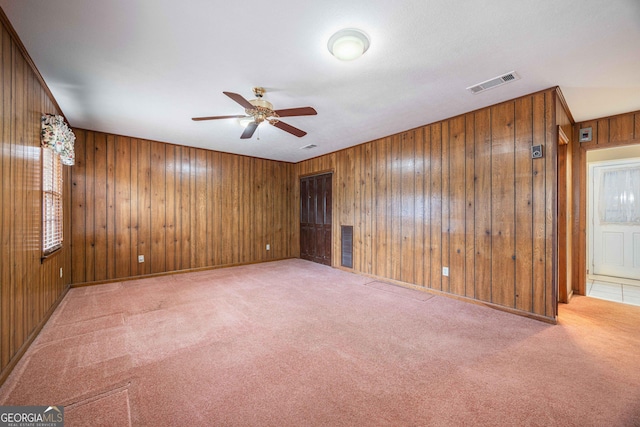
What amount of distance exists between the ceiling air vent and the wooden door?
336 centimetres

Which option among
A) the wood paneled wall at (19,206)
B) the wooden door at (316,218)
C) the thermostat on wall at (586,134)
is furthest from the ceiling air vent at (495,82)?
the wood paneled wall at (19,206)

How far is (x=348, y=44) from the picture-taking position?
191 cm

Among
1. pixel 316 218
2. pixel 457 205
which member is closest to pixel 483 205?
pixel 457 205

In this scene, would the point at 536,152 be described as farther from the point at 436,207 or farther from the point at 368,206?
the point at 368,206

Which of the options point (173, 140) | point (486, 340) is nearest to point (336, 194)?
point (173, 140)

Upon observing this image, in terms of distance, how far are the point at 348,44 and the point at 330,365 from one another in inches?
95.8

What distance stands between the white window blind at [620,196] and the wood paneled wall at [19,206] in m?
8.17

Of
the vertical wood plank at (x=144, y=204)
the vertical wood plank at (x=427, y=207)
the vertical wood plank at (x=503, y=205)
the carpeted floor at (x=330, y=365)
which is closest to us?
the carpeted floor at (x=330, y=365)

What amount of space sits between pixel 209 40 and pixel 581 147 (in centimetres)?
484

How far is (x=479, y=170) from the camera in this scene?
3289mm

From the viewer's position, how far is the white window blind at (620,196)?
454 cm

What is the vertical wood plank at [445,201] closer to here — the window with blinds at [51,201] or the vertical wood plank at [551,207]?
the vertical wood plank at [551,207]

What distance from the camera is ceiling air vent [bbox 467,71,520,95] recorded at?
2485 mm

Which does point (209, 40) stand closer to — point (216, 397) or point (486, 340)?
point (216, 397)
